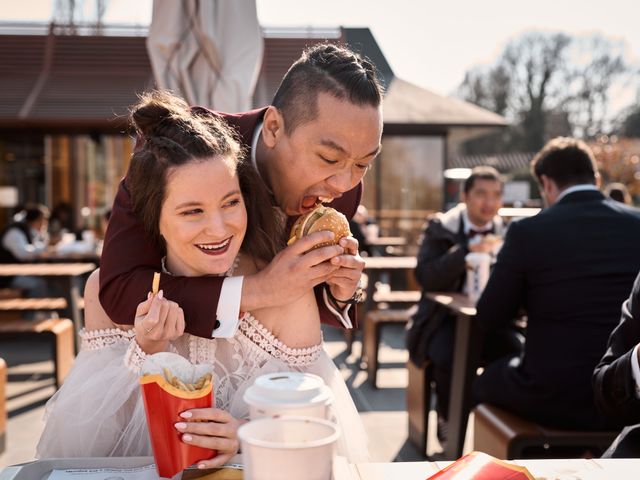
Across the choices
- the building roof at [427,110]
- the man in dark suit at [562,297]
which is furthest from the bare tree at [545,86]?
the man in dark suit at [562,297]

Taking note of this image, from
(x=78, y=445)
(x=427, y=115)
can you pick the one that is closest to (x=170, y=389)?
(x=78, y=445)

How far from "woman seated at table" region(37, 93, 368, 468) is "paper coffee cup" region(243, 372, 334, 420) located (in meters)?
0.51

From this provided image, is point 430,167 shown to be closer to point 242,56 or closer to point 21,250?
point 21,250

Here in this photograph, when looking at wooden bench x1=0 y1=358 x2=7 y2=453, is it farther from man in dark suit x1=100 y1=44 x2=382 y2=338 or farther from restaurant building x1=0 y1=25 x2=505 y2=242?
restaurant building x1=0 y1=25 x2=505 y2=242

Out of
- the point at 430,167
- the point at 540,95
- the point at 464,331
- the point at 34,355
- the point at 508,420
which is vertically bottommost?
the point at 34,355

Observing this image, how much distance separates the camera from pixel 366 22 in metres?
2.95

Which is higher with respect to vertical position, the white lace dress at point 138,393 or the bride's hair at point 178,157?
the bride's hair at point 178,157

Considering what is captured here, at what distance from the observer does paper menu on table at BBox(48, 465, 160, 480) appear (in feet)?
3.85

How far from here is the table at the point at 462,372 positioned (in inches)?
135

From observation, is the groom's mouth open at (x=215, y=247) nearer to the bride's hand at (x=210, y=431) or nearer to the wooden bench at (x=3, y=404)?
the bride's hand at (x=210, y=431)

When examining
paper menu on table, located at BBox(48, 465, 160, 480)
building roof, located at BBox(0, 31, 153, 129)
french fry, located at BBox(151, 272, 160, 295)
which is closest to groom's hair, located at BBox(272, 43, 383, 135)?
french fry, located at BBox(151, 272, 160, 295)

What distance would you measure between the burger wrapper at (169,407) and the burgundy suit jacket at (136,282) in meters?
0.33

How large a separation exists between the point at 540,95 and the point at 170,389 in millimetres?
35929

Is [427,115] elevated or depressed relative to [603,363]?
elevated
